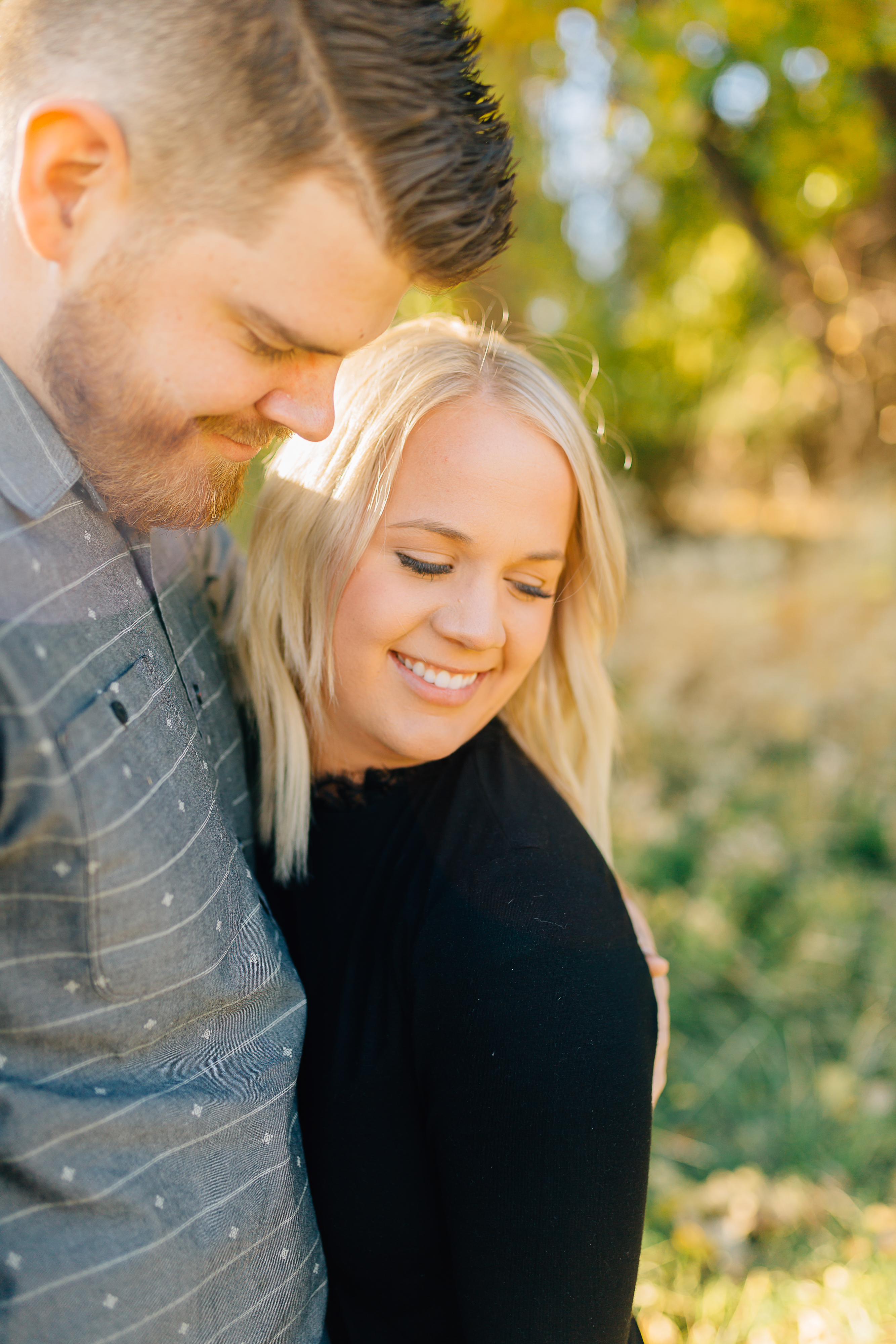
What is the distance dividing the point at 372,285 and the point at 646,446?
335 inches

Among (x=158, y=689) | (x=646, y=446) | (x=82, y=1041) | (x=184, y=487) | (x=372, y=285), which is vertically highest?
(x=372, y=285)

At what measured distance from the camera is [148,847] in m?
1.23

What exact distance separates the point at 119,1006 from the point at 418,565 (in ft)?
2.90

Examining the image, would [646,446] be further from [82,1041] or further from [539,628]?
[82,1041]

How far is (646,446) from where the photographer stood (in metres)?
9.44

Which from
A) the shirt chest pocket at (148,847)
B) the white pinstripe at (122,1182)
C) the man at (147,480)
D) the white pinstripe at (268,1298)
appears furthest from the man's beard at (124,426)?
the white pinstripe at (268,1298)

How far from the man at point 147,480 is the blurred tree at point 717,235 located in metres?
0.90

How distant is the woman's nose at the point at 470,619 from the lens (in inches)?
67.6

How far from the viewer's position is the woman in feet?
4.66

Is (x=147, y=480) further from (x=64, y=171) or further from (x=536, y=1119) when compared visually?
(x=536, y=1119)

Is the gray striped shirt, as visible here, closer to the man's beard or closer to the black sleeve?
the man's beard

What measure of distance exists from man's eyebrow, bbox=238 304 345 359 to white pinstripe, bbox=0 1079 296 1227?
1.11 metres

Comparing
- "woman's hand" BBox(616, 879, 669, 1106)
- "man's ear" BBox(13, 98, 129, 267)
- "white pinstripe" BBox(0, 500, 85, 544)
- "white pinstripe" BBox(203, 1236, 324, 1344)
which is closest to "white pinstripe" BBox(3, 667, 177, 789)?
"white pinstripe" BBox(0, 500, 85, 544)

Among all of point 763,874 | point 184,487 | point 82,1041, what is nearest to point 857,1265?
point 763,874
